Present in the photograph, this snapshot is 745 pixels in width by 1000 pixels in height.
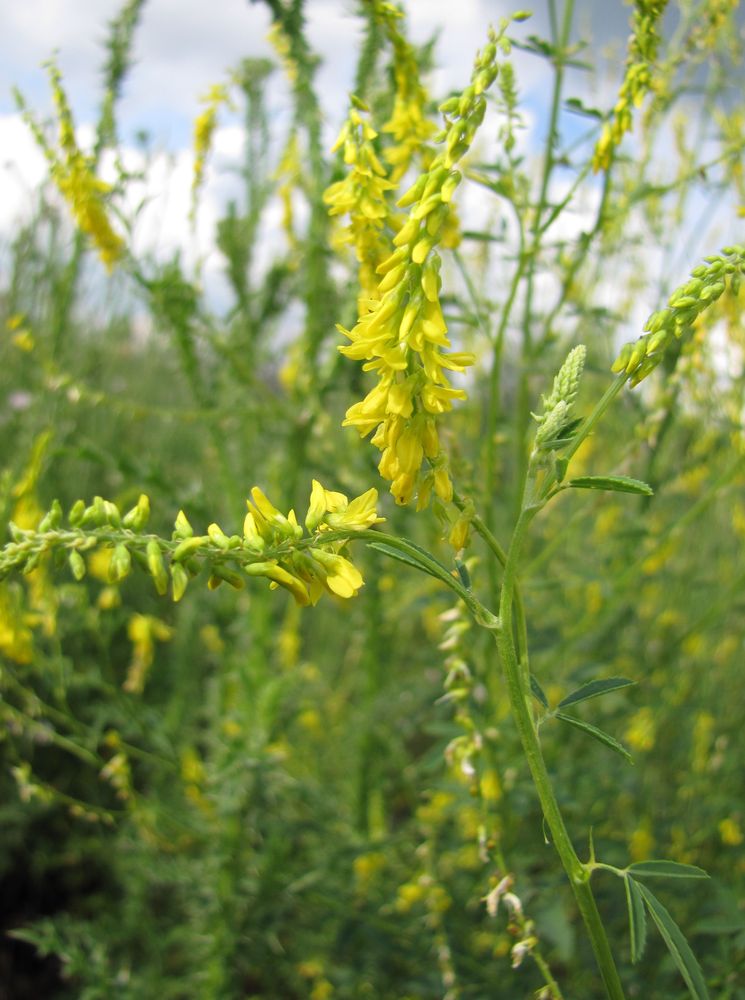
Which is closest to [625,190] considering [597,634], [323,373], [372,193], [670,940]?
[323,373]

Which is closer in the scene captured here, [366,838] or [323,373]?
[323,373]

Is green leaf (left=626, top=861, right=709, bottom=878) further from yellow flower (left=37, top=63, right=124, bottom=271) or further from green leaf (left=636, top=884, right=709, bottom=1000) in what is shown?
yellow flower (left=37, top=63, right=124, bottom=271)

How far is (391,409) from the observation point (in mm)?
700

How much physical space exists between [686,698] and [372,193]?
6.74ft

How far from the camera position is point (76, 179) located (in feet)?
5.13

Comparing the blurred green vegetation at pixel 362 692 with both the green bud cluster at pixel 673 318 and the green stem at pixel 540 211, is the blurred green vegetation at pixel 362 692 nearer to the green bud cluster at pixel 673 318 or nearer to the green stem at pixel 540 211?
the green stem at pixel 540 211

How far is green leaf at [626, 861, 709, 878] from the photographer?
74 centimetres

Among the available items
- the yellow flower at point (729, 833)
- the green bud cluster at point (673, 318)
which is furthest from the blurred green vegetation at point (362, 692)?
the green bud cluster at point (673, 318)

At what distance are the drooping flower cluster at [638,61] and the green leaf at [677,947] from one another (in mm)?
970

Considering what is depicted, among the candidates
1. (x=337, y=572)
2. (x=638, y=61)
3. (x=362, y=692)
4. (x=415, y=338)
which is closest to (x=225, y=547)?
(x=337, y=572)

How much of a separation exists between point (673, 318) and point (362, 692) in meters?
1.62

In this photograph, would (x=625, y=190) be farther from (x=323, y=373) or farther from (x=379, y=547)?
(x=379, y=547)

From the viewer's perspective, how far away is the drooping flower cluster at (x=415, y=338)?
0.69 meters

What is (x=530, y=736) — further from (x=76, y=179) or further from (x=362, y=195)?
(x=76, y=179)
